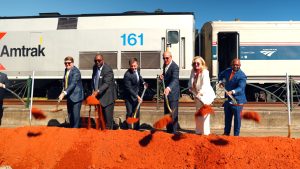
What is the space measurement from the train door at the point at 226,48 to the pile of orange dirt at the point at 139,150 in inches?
394

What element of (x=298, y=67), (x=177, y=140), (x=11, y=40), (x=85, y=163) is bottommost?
(x=85, y=163)

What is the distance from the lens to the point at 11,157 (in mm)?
4793

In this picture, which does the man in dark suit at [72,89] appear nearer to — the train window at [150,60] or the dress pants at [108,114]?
the dress pants at [108,114]

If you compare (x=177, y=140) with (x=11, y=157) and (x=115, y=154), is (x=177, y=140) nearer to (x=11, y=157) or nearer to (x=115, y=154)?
(x=115, y=154)

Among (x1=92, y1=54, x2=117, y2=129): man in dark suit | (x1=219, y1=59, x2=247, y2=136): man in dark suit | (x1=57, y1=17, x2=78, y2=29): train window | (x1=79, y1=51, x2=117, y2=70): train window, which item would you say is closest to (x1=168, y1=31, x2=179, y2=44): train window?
(x1=79, y1=51, x2=117, y2=70): train window

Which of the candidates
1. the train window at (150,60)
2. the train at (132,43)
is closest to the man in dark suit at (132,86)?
the train at (132,43)

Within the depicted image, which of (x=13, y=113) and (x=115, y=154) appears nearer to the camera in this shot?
(x=115, y=154)

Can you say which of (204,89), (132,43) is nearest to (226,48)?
(132,43)

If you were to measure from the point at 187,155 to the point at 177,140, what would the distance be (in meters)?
0.27

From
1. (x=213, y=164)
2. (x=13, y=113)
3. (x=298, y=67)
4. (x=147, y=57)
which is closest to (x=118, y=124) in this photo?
(x=13, y=113)

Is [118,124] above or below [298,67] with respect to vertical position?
below

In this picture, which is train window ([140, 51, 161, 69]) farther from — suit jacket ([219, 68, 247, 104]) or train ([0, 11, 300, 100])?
suit jacket ([219, 68, 247, 104])

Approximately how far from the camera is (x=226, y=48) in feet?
48.4

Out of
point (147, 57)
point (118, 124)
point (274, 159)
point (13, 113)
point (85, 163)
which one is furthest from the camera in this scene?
point (147, 57)
